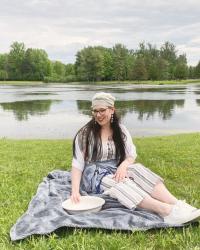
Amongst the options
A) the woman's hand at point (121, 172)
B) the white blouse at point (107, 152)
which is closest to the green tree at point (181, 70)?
the white blouse at point (107, 152)

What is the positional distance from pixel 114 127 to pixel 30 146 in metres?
6.38

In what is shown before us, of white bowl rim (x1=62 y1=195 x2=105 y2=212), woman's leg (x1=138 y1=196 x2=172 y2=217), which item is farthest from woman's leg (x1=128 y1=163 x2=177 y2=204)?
white bowl rim (x1=62 y1=195 x2=105 y2=212)

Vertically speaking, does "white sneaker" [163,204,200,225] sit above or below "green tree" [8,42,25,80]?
below

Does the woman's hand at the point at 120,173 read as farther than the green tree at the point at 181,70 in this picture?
No

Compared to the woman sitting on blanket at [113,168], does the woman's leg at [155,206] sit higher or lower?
lower

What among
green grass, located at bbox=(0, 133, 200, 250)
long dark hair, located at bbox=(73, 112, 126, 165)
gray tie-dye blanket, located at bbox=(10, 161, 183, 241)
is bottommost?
green grass, located at bbox=(0, 133, 200, 250)

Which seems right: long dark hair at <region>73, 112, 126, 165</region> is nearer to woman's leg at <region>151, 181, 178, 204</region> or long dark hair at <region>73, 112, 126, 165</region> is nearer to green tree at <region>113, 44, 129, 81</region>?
woman's leg at <region>151, 181, 178, 204</region>

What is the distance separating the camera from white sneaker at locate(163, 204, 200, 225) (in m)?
4.49

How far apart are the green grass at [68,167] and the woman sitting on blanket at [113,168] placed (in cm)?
37

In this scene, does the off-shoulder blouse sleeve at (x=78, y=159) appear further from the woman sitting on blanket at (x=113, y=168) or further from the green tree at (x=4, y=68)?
the green tree at (x=4, y=68)

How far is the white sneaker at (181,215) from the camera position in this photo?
4.49m

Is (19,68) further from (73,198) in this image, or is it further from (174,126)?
(73,198)

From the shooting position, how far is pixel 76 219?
4.70m

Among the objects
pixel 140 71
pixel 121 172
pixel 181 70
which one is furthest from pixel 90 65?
pixel 121 172
